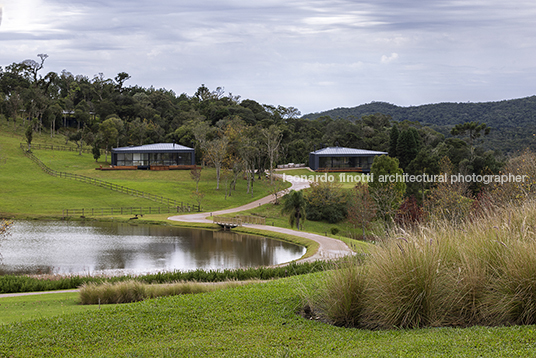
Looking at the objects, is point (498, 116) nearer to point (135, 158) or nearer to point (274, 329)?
point (135, 158)

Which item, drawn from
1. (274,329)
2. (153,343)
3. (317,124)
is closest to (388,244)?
(274,329)

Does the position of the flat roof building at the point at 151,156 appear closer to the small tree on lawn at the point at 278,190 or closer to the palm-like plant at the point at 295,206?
the small tree on lawn at the point at 278,190

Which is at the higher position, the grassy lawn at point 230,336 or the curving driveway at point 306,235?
the grassy lawn at point 230,336

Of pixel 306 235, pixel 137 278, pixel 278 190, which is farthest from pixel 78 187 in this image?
pixel 137 278

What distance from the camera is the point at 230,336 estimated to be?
5914 mm

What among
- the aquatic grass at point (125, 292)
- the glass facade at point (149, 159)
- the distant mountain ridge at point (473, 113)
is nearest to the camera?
the aquatic grass at point (125, 292)

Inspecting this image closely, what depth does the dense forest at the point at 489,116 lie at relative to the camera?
248 ft

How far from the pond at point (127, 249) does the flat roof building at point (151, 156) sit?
26.5 metres

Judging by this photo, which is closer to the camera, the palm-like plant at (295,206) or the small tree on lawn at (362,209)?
the palm-like plant at (295,206)

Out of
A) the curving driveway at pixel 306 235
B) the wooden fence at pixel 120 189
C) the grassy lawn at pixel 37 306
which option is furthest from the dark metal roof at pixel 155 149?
the grassy lawn at pixel 37 306

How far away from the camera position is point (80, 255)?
72.2 feet

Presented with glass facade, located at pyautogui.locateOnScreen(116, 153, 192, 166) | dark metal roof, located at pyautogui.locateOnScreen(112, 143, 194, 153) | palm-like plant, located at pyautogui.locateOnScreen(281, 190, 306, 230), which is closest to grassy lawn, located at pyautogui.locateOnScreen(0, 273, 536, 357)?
palm-like plant, located at pyautogui.locateOnScreen(281, 190, 306, 230)

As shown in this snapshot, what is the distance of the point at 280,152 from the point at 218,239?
38.7 meters

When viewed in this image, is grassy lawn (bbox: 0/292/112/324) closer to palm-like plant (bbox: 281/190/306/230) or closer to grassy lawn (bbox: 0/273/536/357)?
grassy lawn (bbox: 0/273/536/357)
